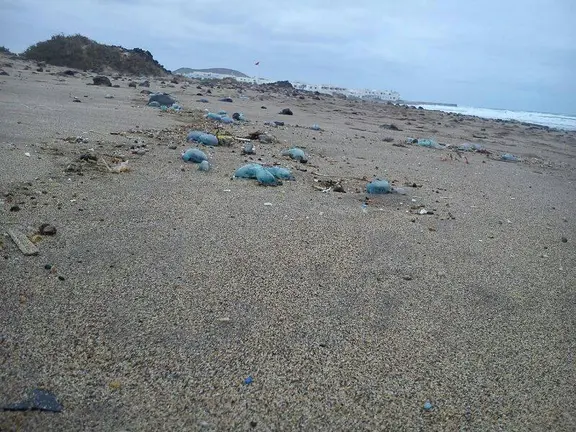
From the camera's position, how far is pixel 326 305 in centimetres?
205

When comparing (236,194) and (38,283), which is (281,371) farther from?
(236,194)

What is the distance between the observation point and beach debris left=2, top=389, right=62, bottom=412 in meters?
1.28

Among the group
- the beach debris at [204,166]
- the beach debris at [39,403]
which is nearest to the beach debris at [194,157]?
the beach debris at [204,166]

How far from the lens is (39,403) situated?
1313 millimetres

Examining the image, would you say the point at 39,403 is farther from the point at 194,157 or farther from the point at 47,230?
the point at 194,157

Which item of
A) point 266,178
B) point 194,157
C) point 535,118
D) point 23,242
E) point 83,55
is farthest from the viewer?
point 535,118

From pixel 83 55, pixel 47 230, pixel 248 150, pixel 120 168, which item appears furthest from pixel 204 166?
pixel 83 55

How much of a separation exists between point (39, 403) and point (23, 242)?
1213mm

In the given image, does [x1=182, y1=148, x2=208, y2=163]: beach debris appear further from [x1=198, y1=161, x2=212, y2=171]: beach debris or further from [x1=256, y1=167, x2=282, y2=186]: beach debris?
[x1=256, y1=167, x2=282, y2=186]: beach debris

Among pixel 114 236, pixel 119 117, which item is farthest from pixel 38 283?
pixel 119 117

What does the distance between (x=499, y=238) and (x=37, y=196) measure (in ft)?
11.0

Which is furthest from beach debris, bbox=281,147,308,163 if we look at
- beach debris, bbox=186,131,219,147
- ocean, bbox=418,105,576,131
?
ocean, bbox=418,105,576,131

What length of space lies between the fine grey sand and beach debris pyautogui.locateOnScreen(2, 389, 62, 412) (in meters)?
0.03

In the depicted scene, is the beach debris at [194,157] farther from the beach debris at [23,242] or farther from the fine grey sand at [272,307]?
the beach debris at [23,242]
